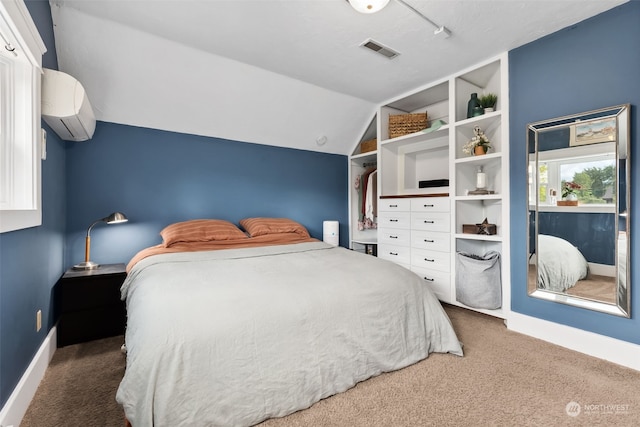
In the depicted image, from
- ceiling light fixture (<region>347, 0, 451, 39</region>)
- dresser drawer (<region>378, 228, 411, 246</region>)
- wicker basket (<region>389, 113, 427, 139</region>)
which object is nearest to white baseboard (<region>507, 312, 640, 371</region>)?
dresser drawer (<region>378, 228, 411, 246</region>)

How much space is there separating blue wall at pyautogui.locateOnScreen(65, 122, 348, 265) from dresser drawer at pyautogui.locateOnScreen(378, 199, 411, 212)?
3.06 feet

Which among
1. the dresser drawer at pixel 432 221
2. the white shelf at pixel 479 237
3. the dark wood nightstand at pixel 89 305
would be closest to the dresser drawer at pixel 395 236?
the dresser drawer at pixel 432 221

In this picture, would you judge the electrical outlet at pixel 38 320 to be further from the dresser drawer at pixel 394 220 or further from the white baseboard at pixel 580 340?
the white baseboard at pixel 580 340

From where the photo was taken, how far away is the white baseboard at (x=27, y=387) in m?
1.33

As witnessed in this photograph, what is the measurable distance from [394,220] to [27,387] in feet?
10.9

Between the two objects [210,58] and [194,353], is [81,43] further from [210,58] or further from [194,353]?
[194,353]

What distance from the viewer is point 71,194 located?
271 centimetres

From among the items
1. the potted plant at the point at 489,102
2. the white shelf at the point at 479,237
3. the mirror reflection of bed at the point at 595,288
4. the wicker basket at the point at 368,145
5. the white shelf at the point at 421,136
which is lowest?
the mirror reflection of bed at the point at 595,288

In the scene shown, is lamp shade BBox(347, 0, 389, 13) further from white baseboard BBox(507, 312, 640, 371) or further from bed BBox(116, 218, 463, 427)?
white baseboard BBox(507, 312, 640, 371)

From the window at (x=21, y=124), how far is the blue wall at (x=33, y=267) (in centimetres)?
19

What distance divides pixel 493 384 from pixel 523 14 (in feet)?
8.42

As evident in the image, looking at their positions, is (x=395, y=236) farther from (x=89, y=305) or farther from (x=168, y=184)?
(x=89, y=305)

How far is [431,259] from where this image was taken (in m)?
3.19

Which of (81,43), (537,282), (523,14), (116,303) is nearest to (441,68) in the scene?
(523,14)
